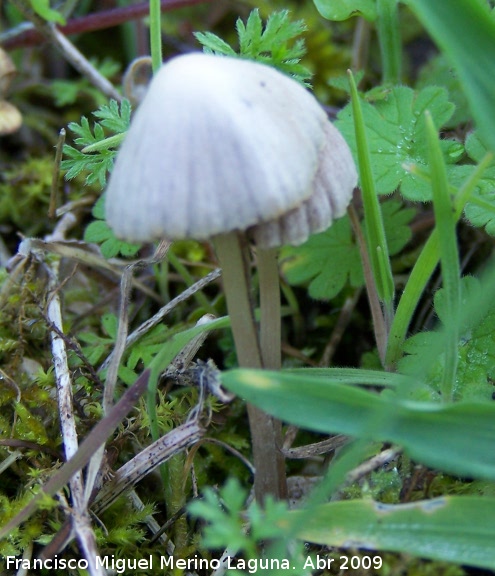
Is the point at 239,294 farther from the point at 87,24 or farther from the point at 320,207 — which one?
the point at 87,24

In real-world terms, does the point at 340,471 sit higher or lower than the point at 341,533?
higher

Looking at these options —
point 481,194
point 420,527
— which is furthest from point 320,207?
point 481,194

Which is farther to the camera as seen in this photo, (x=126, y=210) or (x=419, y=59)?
(x=419, y=59)

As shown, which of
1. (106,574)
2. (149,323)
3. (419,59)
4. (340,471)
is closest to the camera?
(340,471)

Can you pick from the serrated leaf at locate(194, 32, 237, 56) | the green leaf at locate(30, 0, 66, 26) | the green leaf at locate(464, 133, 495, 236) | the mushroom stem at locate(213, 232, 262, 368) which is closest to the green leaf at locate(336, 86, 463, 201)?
the green leaf at locate(464, 133, 495, 236)

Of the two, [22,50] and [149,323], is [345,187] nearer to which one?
[149,323]

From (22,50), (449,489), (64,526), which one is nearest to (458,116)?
(449,489)
